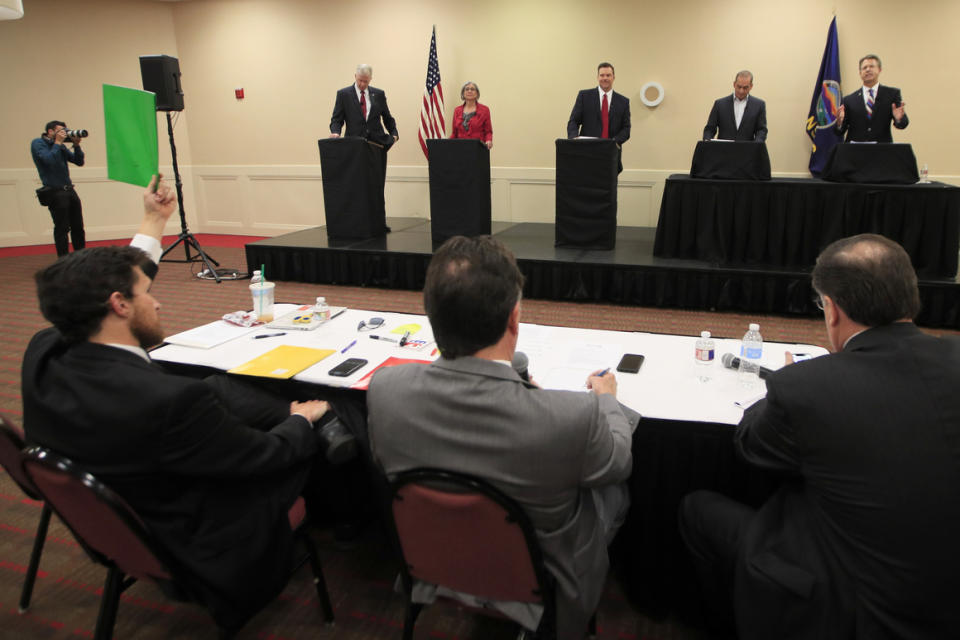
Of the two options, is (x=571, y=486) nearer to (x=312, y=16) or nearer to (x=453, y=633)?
(x=453, y=633)

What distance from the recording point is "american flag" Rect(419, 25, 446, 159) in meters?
6.93

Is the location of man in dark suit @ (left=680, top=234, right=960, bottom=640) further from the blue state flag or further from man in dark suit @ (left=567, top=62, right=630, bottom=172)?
the blue state flag

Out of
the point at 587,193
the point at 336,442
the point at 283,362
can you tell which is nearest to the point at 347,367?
the point at 283,362

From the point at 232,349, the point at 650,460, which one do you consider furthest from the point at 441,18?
the point at 650,460

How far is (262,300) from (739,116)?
4.88m

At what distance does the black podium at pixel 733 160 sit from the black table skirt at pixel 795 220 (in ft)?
0.34

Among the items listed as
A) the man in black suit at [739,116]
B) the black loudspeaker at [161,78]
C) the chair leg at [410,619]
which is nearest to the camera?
the chair leg at [410,619]

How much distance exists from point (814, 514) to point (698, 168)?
4.24m

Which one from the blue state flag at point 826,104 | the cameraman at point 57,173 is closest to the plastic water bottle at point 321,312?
the cameraman at point 57,173

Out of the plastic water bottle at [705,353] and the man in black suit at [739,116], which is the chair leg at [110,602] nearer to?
the plastic water bottle at [705,353]

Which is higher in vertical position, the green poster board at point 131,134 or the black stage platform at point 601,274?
the green poster board at point 131,134

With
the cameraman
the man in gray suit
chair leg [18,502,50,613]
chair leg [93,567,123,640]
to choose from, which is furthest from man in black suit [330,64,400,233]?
the man in gray suit

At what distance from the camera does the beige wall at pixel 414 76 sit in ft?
19.9

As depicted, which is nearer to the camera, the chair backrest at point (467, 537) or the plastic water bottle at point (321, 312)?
the chair backrest at point (467, 537)
